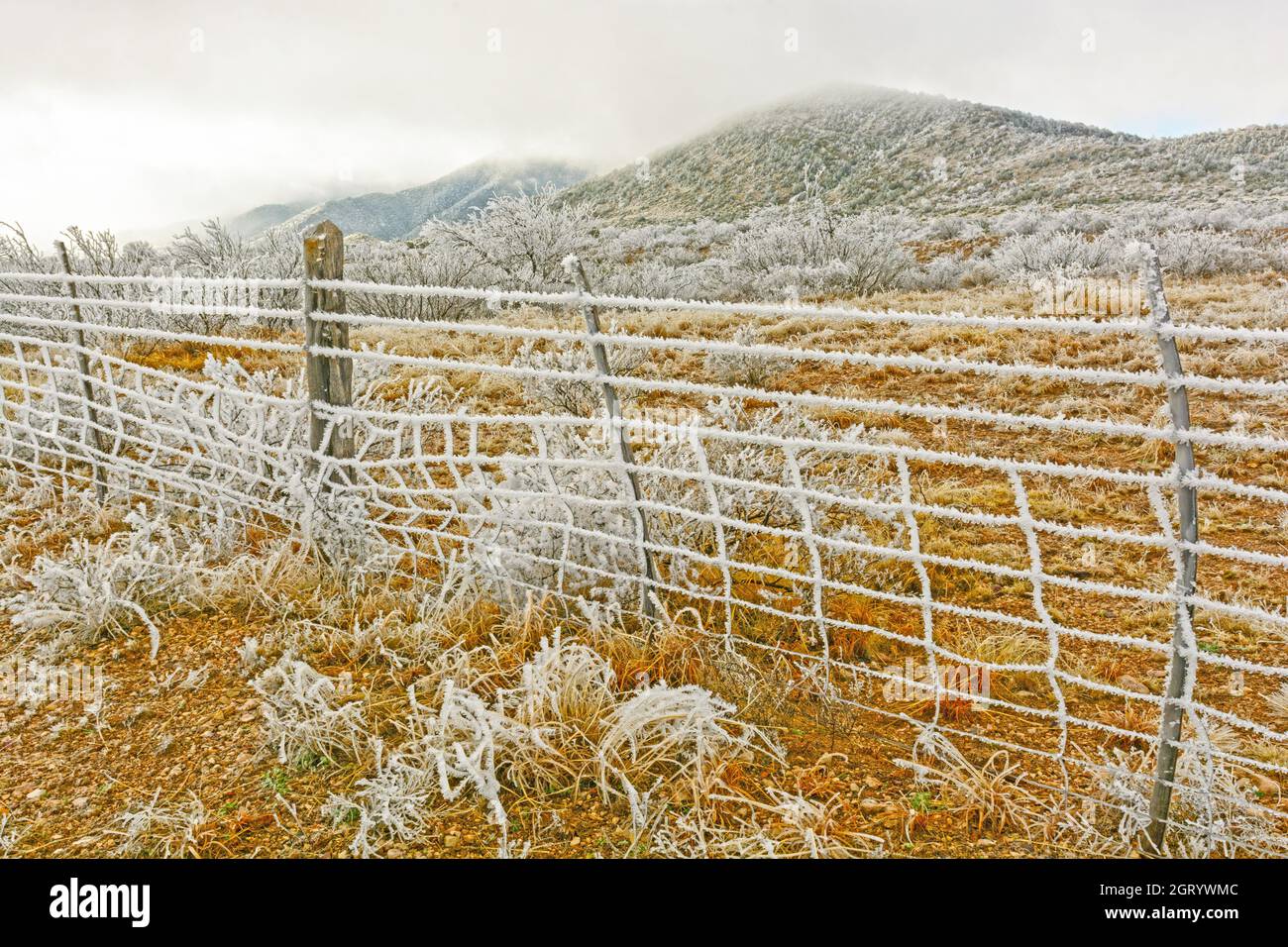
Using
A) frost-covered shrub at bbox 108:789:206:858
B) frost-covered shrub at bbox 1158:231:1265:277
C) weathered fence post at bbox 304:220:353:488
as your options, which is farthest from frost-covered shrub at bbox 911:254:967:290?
frost-covered shrub at bbox 108:789:206:858

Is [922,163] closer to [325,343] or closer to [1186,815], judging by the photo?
[325,343]

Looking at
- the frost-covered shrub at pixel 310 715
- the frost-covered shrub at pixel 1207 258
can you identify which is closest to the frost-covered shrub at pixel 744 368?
the frost-covered shrub at pixel 310 715

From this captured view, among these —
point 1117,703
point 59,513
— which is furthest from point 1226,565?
point 59,513

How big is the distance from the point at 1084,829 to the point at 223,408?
4.63 m

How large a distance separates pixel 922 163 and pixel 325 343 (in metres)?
48.7

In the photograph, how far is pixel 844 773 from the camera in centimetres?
260

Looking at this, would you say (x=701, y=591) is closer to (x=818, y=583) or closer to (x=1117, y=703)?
(x=818, y=583)

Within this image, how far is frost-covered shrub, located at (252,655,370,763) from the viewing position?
8.70 feet

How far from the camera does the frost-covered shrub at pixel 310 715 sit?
2.65 meters

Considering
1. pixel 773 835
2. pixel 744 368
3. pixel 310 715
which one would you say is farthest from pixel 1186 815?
pixel 744 368

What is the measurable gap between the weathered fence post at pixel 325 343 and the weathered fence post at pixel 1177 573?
304 centimetres

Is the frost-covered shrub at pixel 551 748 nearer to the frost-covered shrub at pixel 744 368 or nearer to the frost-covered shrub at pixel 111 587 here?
the frost-covered shrub at pixel 111 587

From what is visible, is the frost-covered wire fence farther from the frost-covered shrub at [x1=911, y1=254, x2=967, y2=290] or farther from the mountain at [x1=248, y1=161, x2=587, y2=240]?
the mountain at [x1=248, y1=161, x2=587, y2=240]
